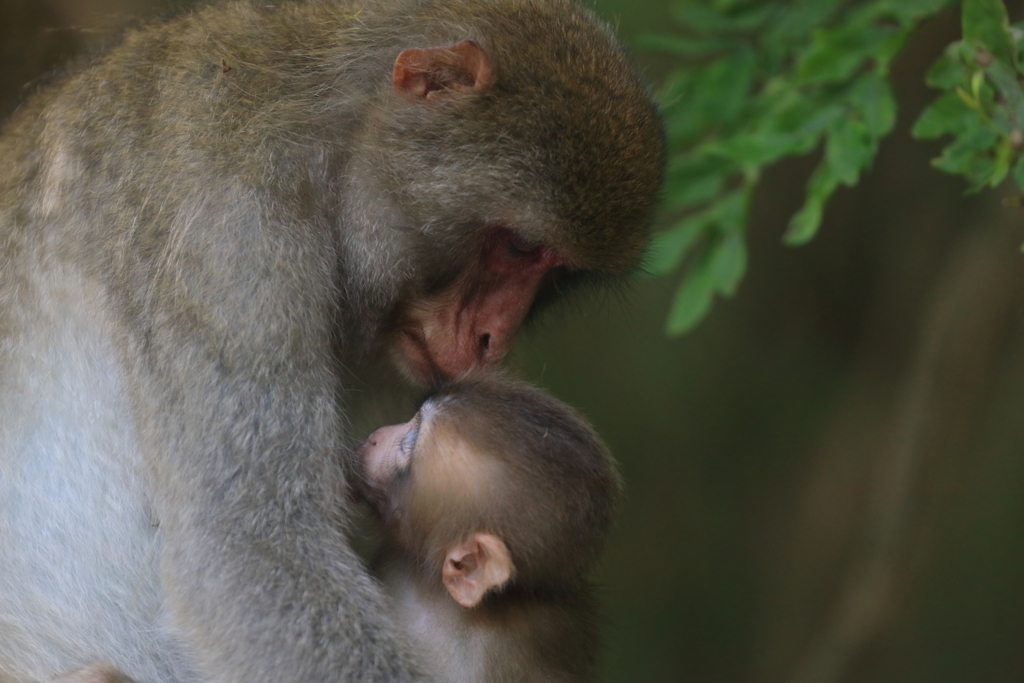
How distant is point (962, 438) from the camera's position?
20.1 feet

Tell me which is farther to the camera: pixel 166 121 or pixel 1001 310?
pixel 1001 310

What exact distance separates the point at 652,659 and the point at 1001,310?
11.8 feet

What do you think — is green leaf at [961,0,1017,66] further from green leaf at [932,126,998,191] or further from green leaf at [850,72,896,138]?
green leaf at [850,72,896,138]

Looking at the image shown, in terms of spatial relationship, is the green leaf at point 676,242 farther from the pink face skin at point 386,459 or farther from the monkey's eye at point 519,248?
the pink face skin at point 386,459

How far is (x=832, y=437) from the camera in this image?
7469 mm

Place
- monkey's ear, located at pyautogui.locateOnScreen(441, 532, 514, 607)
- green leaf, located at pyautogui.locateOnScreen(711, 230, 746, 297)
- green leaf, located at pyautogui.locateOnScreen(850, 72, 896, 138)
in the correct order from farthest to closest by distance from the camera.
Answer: green leaf, located at pyautogui.locateOnScreen(711, 230, 746, 297), green leaf, located at pyautogui.locateOnScreen(850, 72, 896, 138), monkey's ear, located at pyautogui.locateOnScreen(441, 532, 514, 607)

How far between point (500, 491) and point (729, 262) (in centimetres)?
136

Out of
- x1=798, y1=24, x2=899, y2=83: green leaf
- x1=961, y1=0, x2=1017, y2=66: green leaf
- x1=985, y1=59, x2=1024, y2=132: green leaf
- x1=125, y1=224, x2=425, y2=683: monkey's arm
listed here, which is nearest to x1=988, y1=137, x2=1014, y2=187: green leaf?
x1=985, y1=59, x2=1024, y2=132: green leaf

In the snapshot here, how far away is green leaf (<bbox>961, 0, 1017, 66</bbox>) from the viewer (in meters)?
2.80

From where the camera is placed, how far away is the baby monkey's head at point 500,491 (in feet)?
9.96

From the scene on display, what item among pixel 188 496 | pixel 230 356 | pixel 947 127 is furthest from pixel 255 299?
pixel 947 127

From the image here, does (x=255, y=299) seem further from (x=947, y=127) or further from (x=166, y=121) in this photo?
(x=947, y=127)

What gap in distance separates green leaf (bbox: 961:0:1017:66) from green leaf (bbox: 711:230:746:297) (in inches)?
48.4

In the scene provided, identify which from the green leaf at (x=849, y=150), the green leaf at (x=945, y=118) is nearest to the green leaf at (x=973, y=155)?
the green leaf at (x=945, y=118)
